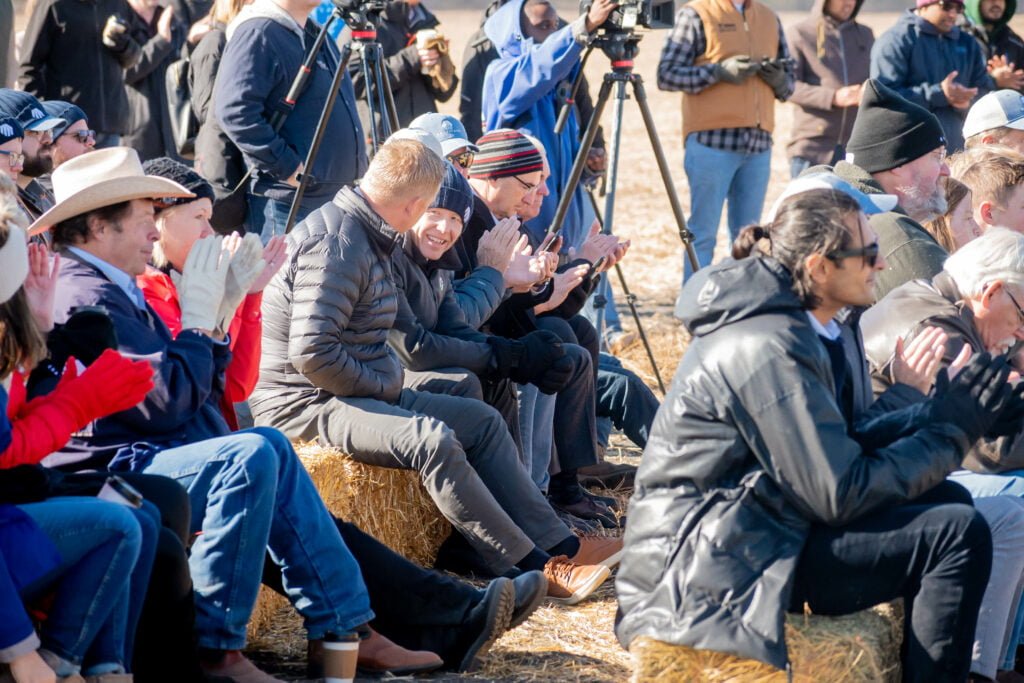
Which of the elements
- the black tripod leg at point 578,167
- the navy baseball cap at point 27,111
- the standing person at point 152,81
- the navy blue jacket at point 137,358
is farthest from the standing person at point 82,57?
the navy blue jacket at point 137,358

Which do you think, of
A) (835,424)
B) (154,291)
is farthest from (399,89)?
(835,424)

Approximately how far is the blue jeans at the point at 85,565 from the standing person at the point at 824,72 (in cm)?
678

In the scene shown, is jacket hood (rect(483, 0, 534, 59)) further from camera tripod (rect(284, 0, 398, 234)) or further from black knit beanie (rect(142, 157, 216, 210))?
black knit beanie (rect(142, 157, 216, 210))

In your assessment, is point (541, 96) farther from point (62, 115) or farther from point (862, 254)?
point (862, 254)

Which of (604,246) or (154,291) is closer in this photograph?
(154,291)

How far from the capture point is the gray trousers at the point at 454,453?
4.34m

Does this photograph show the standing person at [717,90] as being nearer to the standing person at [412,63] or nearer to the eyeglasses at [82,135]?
the standing person at [412,63]

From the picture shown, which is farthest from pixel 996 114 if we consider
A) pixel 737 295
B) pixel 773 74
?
pixel 737 295

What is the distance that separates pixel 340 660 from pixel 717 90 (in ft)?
17.6

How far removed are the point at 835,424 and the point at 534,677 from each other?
131 cm

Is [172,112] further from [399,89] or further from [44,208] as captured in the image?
[44,208]

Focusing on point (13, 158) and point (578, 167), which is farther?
point (578, 167)

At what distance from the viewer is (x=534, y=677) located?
3.96m

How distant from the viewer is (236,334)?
13.0ft
